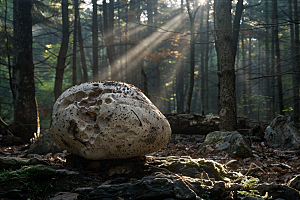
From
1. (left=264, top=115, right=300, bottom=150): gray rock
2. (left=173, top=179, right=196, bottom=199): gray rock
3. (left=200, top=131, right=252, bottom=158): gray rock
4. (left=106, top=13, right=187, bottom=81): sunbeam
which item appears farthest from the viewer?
(left=106, top=13, right=187, bottom=81): sunbeam

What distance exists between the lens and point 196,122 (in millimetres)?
7816

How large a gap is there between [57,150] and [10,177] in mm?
3183

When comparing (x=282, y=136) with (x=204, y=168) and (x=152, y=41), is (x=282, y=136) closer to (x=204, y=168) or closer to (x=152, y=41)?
(x=204, y=168)

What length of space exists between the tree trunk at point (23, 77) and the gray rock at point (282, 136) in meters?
7.84

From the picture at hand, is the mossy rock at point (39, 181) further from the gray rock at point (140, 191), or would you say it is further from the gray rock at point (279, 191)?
the gray rock at point (279, 191)

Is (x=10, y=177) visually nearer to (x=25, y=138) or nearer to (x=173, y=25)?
(x=25, y=138)

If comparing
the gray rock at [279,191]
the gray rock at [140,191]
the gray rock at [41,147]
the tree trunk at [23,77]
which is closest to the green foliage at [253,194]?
the gray rock at [279,191]

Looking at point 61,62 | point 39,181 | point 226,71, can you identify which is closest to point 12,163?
point 39,181

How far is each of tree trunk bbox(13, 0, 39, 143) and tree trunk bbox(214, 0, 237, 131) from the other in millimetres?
6547

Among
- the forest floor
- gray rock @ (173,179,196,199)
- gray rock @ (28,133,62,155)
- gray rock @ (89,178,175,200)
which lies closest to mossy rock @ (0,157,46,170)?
the forest floor

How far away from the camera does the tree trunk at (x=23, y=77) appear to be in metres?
6.99

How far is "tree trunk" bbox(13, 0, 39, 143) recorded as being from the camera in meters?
6.99

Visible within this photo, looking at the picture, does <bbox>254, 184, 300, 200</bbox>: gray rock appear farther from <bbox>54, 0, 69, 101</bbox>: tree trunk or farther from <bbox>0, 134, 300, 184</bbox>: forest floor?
<bbox>54, 0, 69, 101</bbox>: tree trunk

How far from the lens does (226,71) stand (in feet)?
19.2
